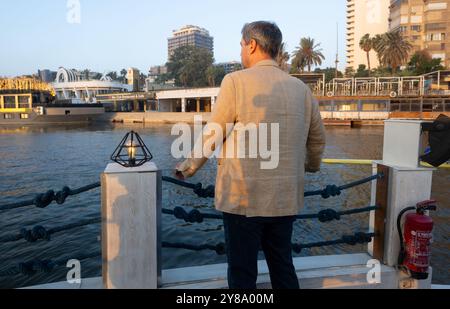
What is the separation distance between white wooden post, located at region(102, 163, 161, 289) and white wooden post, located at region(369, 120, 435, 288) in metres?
2.12

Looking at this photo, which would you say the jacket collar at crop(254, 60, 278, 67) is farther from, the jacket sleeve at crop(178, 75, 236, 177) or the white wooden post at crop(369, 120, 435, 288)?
the white wooden post at crop(369, 120, 435, 288)

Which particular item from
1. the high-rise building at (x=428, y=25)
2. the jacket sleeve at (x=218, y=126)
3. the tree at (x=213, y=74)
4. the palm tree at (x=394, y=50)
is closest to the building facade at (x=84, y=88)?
the tree at (x=213, y=74)

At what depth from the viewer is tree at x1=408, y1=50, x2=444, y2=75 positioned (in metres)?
68.5

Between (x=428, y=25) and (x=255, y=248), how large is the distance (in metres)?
97.8

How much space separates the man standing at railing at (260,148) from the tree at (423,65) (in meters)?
76.7

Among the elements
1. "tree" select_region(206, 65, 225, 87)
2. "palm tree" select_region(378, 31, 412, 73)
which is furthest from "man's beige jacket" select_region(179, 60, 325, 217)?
"tree" select_region(206, 65, 225, 87)

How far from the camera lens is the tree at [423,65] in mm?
68500

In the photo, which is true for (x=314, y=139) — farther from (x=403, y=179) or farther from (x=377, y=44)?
(x=377, y=44)

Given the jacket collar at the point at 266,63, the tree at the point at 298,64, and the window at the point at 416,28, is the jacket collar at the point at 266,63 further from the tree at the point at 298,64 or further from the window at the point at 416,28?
the window at the point at 416,28

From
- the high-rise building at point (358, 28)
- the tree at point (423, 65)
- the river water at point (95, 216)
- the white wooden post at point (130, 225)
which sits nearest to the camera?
the white wooden post at point (130, 225)

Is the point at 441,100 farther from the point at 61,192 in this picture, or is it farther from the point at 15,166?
the point at 61,192

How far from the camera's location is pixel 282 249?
2639 mm

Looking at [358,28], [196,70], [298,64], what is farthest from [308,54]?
[358,28]

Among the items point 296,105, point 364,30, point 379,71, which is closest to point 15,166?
point 296,105
